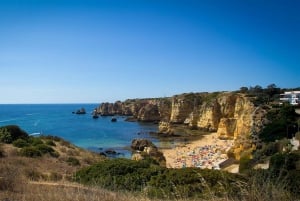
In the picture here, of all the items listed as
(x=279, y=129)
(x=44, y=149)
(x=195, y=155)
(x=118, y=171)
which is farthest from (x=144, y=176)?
(x=195, y=155)

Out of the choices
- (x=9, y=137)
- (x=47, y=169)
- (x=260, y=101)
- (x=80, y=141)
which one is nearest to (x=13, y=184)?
(x=47, y=169)

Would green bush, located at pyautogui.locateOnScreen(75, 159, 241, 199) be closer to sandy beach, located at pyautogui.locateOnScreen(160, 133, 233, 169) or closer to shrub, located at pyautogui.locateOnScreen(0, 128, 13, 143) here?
shrub, located at pyautogui.locateOnScreen(0, 128, 13, 143)

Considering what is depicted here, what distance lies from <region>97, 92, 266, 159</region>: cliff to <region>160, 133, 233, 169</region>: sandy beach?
8.49 feet

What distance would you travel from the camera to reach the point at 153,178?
11.9 meters

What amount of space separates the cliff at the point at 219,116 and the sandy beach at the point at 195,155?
2.59 metres

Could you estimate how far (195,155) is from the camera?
39625 mm

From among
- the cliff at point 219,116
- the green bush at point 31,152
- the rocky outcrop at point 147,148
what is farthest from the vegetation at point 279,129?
the green bush at point 31,152

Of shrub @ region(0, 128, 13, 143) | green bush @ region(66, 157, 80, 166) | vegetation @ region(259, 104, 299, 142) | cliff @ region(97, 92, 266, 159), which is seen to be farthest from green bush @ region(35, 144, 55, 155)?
vegetation @ region(259, 104, 299, 142)

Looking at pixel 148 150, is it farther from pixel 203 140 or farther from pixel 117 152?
pixel 203 140

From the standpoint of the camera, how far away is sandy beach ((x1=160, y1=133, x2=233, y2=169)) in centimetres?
3367

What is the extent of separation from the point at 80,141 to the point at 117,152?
13.7 m

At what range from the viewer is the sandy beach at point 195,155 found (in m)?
33.7

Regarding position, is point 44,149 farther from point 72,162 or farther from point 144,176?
point 144,176

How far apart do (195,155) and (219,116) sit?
27.1m
